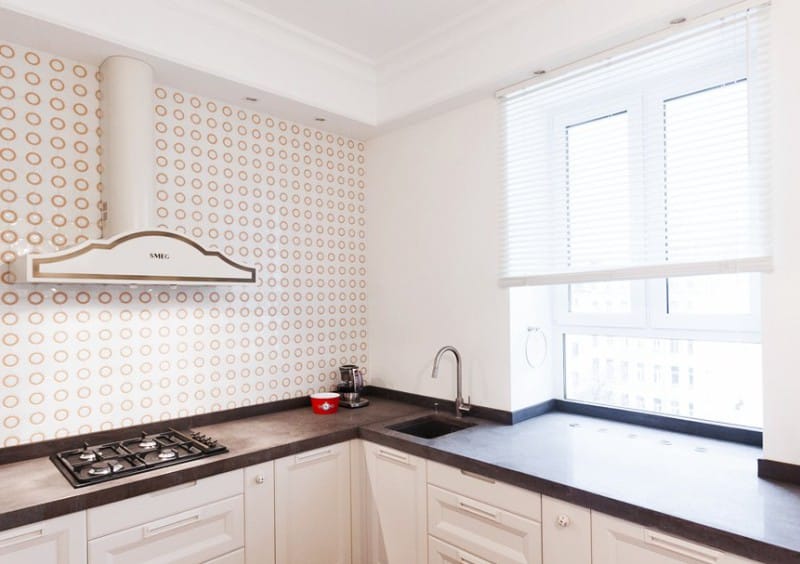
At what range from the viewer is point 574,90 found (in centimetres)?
217

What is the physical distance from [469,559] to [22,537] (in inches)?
57.4

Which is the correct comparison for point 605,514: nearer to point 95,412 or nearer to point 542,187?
point 542,187

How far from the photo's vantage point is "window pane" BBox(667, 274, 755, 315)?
6.50ft

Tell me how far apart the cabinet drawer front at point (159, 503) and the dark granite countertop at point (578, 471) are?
0.03 meters

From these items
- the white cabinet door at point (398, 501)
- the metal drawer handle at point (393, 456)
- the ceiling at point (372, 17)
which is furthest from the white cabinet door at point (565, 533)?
the ceiling at point (372, 17)

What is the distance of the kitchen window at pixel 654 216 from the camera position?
1748mm

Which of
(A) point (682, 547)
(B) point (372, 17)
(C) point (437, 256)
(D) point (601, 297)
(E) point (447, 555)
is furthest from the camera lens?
(C) point (437, 256)

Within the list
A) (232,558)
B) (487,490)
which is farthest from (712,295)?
(232,558)

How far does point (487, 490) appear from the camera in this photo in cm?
180

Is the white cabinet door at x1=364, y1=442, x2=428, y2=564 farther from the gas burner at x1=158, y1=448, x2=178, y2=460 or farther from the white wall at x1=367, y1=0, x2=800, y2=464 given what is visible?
the gas burner at x1=158, y1=448, x2=178, y2=460

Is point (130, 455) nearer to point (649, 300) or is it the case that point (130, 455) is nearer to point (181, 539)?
point (181, 539)

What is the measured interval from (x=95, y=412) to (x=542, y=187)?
2174mm

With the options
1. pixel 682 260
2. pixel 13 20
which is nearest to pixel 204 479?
pixel 13 20

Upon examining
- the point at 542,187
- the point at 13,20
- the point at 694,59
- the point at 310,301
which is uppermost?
the point at 13,20
